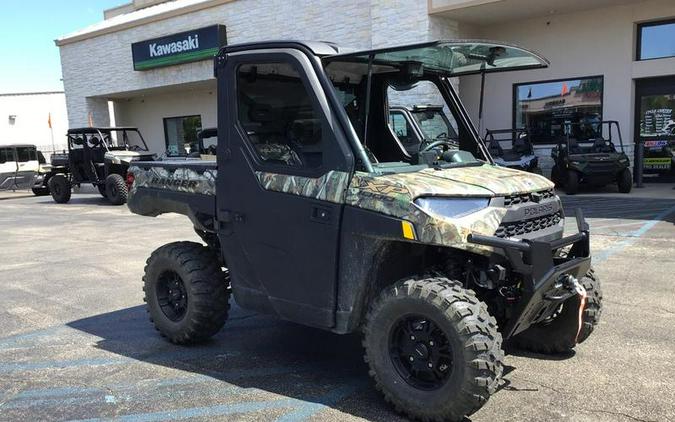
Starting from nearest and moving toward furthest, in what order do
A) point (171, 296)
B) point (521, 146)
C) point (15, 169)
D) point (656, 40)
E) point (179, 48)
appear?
1. point (171, 296)
2. point (656, 40)
3. point (521, 146)
4. point (179, 48)
5. point (15, 169)

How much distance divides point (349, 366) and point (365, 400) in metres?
0.61

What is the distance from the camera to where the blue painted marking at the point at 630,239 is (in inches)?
295

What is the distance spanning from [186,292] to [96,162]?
14073mm

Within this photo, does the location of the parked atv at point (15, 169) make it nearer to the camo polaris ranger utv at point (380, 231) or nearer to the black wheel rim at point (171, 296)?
the black wheel rim at point (171, 296)

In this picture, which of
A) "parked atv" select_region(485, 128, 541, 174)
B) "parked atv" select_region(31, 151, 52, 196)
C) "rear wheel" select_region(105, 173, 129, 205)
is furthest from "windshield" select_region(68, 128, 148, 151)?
"parked atv" select_region(485, 128, 541, 174)

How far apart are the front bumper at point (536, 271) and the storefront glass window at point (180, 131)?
21.0 m

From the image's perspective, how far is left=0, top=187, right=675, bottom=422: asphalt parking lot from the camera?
357 cm

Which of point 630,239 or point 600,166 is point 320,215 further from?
point 600,166

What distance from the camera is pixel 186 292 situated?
461 centimetres

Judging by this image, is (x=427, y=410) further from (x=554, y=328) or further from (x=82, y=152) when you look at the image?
(x=82, y=152)

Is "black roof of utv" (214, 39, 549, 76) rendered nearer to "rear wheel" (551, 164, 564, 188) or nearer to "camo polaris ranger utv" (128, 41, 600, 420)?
"camo polaris ranger utv" (128, 41, 600, 420)

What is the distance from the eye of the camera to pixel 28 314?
5.91 meters

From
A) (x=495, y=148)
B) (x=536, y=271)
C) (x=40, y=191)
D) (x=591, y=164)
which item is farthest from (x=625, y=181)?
(x=40, y=191)

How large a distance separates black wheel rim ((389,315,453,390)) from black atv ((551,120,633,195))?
36.8 ft
